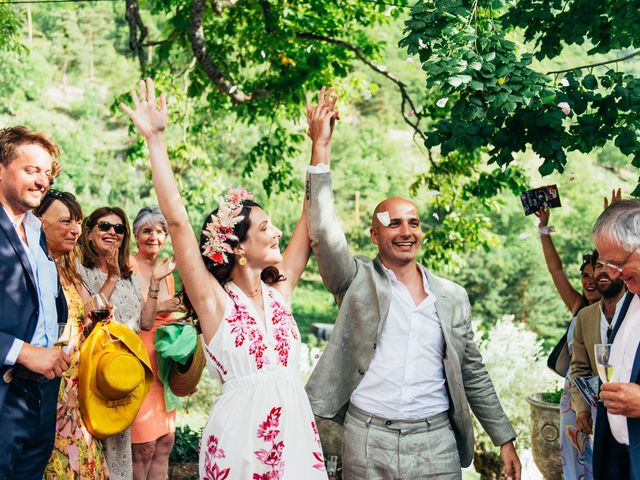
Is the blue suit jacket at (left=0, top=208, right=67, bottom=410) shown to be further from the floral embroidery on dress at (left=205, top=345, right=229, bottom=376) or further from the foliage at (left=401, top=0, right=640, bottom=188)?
the foliage at (left=401, top=0, right=640, bottom=188)

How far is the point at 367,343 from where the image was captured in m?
3.76

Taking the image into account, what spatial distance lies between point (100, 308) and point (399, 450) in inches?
61.0

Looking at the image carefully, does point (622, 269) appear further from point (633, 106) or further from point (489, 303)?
point (489, 303)

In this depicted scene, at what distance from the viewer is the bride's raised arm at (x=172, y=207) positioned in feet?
10.1

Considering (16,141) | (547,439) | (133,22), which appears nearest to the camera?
(16,141)

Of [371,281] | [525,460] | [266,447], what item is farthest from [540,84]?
[525,460]

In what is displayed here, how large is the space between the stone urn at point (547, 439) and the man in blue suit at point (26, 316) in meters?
4.31

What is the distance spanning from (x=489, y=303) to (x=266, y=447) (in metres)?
28.9

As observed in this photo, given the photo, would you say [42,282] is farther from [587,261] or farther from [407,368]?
[587,261]

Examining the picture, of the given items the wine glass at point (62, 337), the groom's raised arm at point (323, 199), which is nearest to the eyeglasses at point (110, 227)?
the wine glass at point (62, 337)

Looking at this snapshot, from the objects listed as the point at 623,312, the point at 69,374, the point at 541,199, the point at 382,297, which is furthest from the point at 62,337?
the point at 541,199

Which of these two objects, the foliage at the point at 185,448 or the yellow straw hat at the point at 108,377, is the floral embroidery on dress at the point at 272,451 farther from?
the foliage at the point at 185,448

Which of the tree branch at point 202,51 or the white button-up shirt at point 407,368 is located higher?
the tree branch at point 202,51

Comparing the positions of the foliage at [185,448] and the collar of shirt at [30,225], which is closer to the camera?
the collar of shirt at [30,225]
